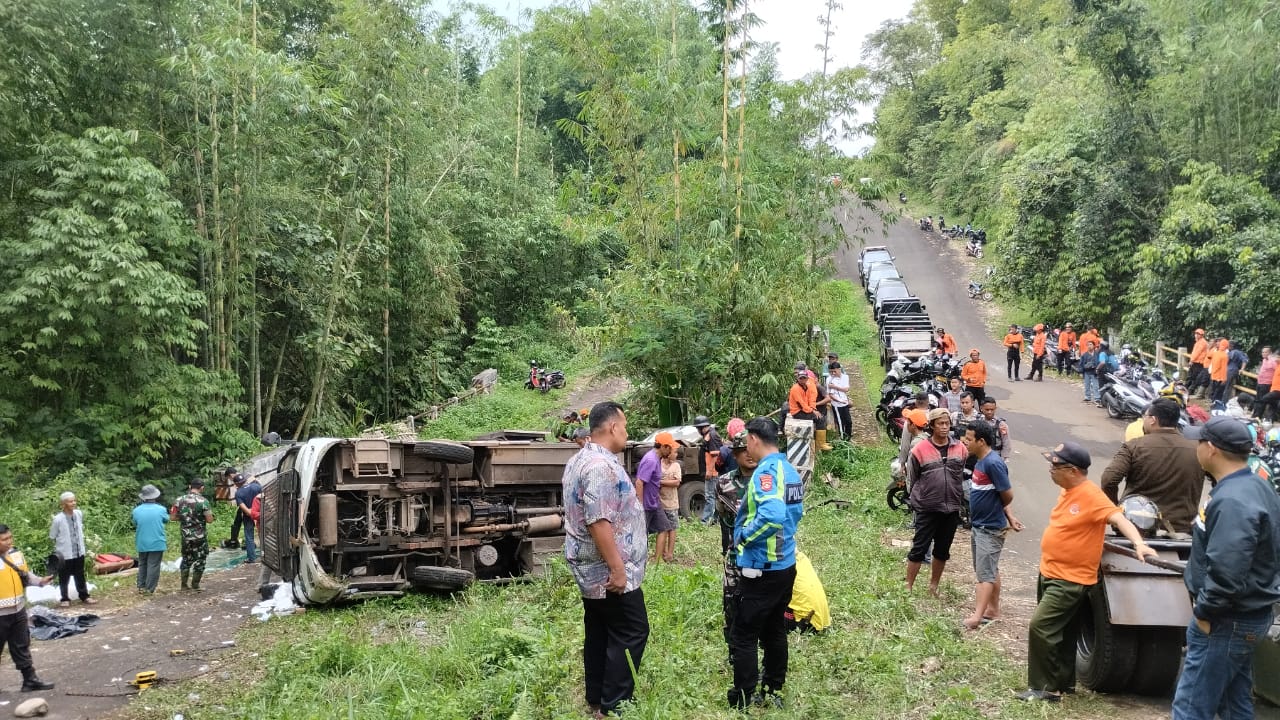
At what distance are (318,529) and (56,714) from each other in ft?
8.61

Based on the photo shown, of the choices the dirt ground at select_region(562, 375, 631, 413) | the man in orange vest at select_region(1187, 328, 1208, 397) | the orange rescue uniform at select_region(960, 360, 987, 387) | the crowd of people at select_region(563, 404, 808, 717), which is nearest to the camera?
the crowd of people at select_region(563, 404, 808, 717)

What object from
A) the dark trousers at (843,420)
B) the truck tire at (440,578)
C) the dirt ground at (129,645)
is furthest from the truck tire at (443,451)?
the dark trousers at (843,420)

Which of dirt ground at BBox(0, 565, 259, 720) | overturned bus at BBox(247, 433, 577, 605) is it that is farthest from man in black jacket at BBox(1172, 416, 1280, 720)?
dirt ground at BBox(0, 565, 259, 720)

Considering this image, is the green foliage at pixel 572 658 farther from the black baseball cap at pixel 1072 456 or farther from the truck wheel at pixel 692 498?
the truck wheel at pixel 692 498

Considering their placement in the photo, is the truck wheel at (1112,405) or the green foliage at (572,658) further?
the truck wheel at (1112,405)

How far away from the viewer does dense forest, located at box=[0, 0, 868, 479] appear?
12.9 meters

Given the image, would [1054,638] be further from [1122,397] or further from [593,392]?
[593,392]

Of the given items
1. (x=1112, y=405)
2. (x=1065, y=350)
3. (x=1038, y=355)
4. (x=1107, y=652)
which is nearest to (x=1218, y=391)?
(x=1112, y=405)

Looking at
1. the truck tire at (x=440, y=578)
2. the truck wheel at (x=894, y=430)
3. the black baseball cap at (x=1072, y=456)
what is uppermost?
the black baseball cap at (x=1072, y=456)

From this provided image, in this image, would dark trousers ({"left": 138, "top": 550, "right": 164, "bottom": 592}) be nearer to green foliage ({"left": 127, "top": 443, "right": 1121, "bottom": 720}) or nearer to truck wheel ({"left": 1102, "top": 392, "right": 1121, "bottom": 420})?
green foliage ({"left": 127, "top": 443, "right": 1121, "bottom": 720})

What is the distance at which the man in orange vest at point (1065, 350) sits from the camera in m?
20.4

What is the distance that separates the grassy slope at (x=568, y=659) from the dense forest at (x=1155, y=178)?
14.1m

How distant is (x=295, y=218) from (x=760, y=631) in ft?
50.7

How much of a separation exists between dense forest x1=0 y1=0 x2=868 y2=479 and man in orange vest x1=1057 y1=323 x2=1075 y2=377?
656 cm
